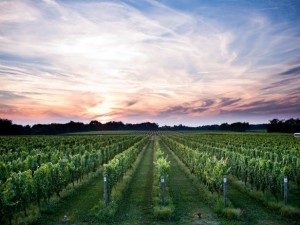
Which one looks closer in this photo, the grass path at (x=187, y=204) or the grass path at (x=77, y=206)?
the grass path at (x=187, y=204)

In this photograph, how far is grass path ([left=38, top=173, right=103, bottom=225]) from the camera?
38.6ft

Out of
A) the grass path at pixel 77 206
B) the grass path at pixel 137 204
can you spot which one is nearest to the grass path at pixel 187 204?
the grass path at pixel 137 204

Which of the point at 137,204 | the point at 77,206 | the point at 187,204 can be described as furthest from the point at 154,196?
the point at 77,206

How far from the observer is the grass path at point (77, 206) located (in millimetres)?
11761

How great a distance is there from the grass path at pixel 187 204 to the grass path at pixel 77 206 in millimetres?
3925

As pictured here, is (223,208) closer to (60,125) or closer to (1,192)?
(1,192)

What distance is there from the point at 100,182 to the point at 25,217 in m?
8.58

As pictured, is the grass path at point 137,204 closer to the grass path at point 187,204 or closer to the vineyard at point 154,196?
the vineyard at point 154,196

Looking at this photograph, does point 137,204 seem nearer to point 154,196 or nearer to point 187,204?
point 154,196

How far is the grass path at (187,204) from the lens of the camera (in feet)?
38.0

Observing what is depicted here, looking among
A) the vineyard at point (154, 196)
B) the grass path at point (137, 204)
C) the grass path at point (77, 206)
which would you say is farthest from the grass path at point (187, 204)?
the grass path at point (77, 206)

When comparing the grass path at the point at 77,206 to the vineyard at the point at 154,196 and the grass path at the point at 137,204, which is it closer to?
the vineyard at the point at 154,196

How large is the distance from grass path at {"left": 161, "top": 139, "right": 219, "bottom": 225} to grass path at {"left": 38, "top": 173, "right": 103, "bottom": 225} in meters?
3.92

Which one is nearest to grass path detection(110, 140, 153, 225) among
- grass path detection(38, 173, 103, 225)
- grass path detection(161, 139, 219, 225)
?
grass path detection(161, 139, 219, 225)
